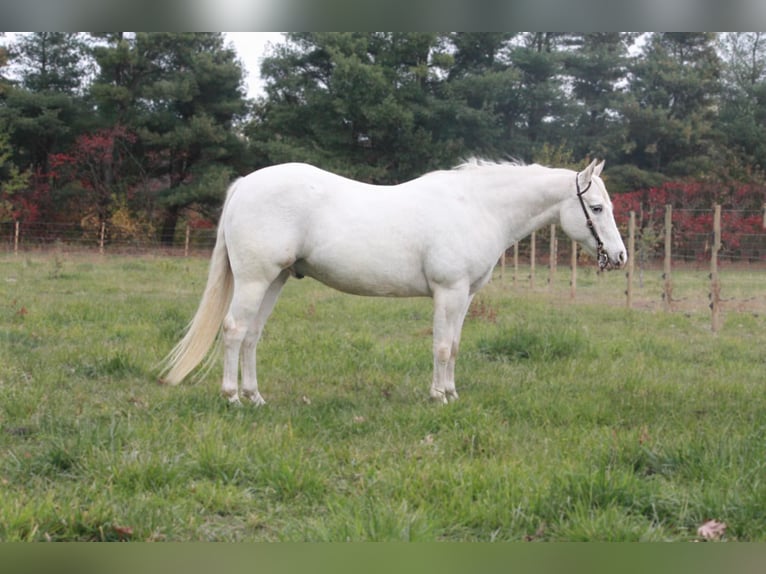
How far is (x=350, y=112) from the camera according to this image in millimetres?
14586

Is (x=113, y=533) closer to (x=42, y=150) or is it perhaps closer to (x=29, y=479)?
(x=29, y=479)

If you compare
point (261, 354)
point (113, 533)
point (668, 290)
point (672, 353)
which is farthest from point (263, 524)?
point (668, 290)

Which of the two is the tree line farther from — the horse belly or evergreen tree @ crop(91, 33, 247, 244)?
the horse belly

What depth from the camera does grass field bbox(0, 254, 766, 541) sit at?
274cm

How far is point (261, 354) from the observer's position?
6324mm

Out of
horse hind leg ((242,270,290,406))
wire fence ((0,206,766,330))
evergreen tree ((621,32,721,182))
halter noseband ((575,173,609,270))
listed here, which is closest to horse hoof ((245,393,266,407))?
horse hind leg ((242,270,290,406))

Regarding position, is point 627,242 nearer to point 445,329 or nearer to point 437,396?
point 445,329

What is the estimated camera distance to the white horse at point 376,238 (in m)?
4.73

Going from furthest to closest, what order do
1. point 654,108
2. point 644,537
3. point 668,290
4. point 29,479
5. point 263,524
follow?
point 654,108 → point 668,290 → point 29,479 → point 263,524 → point 644,537

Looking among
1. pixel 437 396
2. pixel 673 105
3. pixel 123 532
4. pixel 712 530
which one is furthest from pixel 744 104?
pixel 123 532

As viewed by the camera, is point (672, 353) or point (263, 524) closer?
point (263, 524)

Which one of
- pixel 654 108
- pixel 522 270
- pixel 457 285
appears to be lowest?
pixel 522 270

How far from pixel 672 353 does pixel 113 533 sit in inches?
240

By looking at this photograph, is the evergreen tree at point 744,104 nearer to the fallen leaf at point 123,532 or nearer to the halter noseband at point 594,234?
the halter noseband at point 594,234
